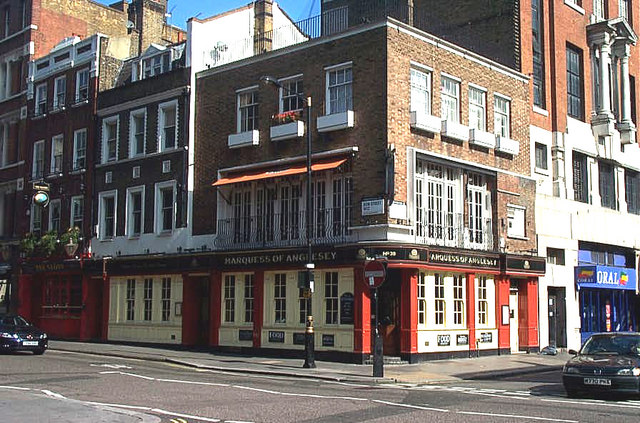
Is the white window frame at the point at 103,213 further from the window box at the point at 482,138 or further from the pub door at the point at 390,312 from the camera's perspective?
the window box at the point at 482,138

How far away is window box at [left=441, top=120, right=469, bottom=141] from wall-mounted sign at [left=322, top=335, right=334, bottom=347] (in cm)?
793

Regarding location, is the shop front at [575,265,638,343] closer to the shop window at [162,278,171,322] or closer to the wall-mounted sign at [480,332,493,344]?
the wall-mounted sign at [480,332,493,344]

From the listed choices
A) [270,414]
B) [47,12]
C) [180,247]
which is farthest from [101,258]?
[270,414]

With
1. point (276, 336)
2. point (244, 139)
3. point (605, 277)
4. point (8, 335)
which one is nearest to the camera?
point (8, 335)

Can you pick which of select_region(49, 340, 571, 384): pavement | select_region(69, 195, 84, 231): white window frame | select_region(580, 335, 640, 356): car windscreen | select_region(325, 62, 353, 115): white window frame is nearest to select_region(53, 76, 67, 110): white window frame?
select_region(69, 195, 84, 231): white window frame

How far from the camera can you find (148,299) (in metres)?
32.2

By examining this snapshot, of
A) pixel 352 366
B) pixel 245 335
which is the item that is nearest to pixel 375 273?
pixel 352 366

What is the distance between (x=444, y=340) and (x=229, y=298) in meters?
8.08

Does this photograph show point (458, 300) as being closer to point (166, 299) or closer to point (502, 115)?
point (502, 115)

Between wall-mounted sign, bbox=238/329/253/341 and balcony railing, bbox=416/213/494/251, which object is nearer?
balcony railing, bbox=416/213/494/251

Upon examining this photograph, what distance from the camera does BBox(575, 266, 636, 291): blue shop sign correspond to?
33031mm

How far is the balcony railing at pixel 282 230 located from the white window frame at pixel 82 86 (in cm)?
1197

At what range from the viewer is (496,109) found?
30.0 metres

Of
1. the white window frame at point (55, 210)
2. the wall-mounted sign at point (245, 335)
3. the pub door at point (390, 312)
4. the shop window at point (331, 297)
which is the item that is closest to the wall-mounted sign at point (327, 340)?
the shop window at point (331, 297)
